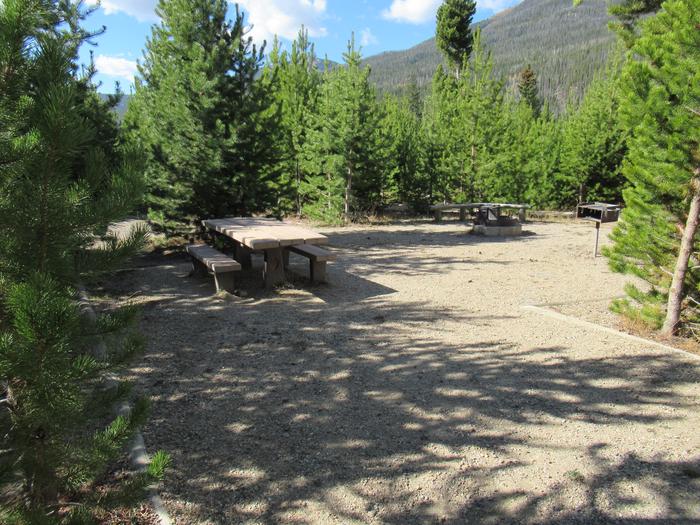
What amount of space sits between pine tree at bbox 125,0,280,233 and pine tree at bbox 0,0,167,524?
704 centimetres

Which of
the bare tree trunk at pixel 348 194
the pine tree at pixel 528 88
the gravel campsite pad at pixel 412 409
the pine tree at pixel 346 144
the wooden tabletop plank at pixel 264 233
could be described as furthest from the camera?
the pine tree at pixel 528 88

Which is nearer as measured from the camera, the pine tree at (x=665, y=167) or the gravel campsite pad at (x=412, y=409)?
the gravel campsite pad at (x=412, y=409)

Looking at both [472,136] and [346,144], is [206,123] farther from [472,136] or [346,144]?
[472,136]

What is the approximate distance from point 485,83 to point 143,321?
14.2m

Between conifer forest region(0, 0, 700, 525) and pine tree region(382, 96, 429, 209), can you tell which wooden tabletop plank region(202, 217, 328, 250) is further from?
pine tree region(382, 96, 429, 209)

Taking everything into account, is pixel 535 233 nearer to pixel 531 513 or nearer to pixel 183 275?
pixel 183 275

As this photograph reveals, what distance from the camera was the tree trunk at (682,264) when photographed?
480cm

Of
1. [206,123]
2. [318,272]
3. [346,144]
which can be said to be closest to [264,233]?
[318,272]

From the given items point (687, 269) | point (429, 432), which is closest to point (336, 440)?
point (429, 432)

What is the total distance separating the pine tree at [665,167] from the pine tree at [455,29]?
2491cm

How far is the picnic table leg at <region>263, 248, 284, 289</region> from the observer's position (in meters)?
7.08

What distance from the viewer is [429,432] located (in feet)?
11.0

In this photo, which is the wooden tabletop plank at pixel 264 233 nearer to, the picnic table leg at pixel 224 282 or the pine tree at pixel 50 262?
the picnic table leg at pixel 224 282

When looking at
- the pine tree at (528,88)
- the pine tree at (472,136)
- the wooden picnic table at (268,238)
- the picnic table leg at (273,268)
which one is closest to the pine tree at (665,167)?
the wooden picnic table at (268,238)
